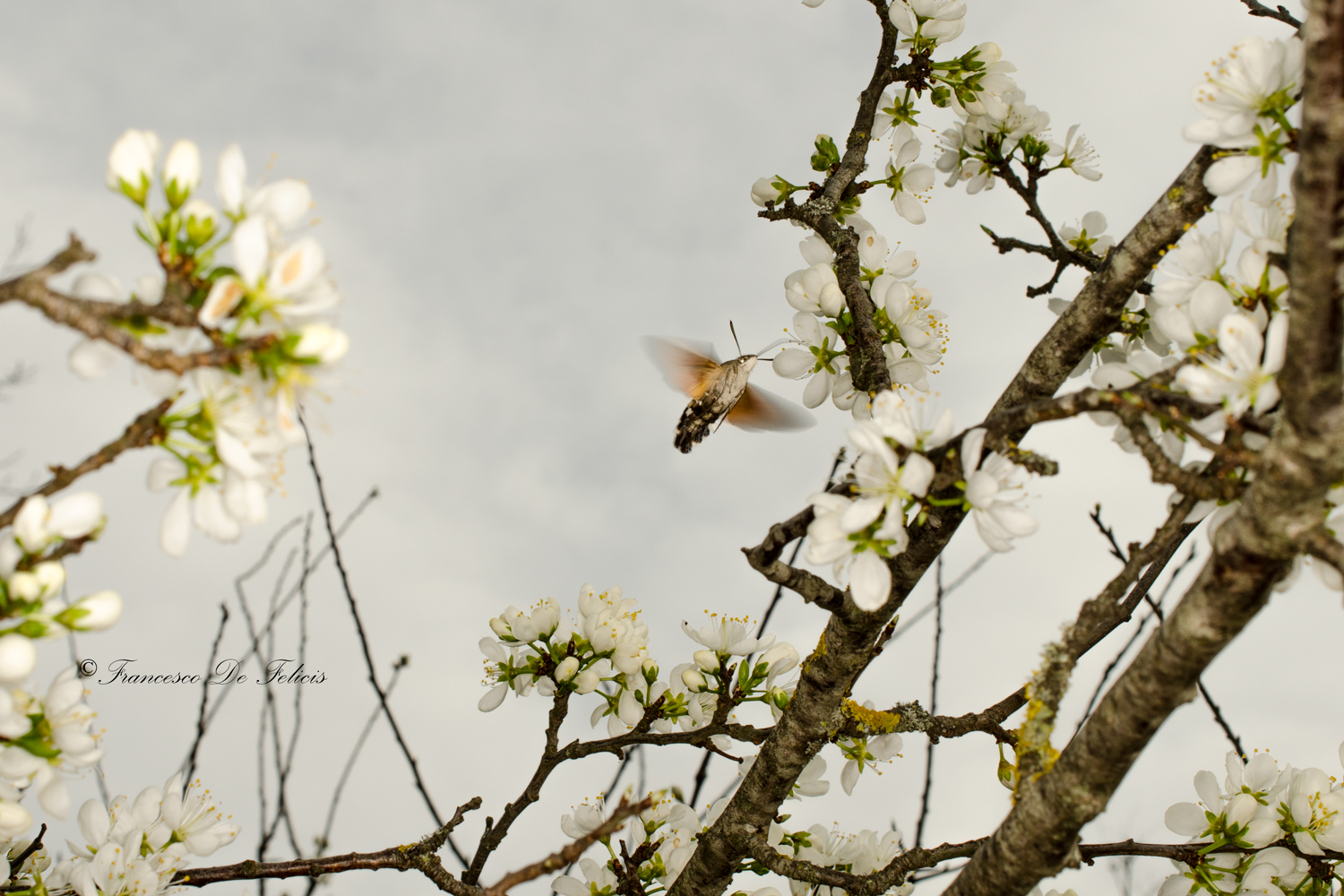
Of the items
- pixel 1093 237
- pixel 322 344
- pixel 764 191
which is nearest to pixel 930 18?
pixel 764 191

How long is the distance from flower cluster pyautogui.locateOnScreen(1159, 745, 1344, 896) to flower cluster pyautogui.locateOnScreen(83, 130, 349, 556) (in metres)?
1.55

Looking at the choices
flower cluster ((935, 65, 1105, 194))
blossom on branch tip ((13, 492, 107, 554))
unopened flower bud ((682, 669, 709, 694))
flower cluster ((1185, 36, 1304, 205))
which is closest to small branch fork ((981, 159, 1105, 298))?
flower cluster ((935, 65, 1105, 194))

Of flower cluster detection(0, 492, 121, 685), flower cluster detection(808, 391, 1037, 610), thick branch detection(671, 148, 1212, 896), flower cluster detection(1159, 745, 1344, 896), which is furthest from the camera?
flower cluster detection(1159, 745, 1344, 896)

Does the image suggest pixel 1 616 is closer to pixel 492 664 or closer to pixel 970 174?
pixel 492 664

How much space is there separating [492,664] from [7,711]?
1.01 meters

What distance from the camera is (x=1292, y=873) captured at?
4.94ft

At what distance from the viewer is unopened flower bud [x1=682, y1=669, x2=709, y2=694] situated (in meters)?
1.86

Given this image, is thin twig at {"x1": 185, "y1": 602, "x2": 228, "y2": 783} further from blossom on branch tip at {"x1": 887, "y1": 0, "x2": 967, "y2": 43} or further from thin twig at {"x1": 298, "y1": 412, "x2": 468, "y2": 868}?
blossom on branch tip at {"x1": 887, "y1": 0, "x2": 967, "y2": 43}

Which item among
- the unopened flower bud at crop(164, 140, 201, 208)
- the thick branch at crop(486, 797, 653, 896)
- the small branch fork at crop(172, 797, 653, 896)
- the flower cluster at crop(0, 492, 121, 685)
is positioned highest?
the unopened flower bud at crop(164, 140, 201, 208)

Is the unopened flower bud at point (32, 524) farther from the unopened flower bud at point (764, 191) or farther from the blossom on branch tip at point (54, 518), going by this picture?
the unopened flower bud at point (764, 191)

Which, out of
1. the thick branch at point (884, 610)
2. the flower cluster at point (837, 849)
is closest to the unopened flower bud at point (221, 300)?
the thick branch at point (884, 610)

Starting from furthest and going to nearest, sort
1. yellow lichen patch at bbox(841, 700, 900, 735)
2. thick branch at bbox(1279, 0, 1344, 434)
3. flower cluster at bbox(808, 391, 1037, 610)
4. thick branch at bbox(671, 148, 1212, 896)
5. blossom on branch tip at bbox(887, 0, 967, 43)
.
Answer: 1. blossom on branch tip at bbox(887, 0, 967, 43)
2. yellow lichen patch at bbox(841, 700, 900, 735)
3. thick branch at bbox(671, 148, 1212, 896)
4. flower cluster at bbox(808, 391, 1037, 610)
5. thick branch at bbox(1279, 0, 1344, 434)

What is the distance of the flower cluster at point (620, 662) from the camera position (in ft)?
6.10

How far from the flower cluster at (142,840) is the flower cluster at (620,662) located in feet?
1.79
